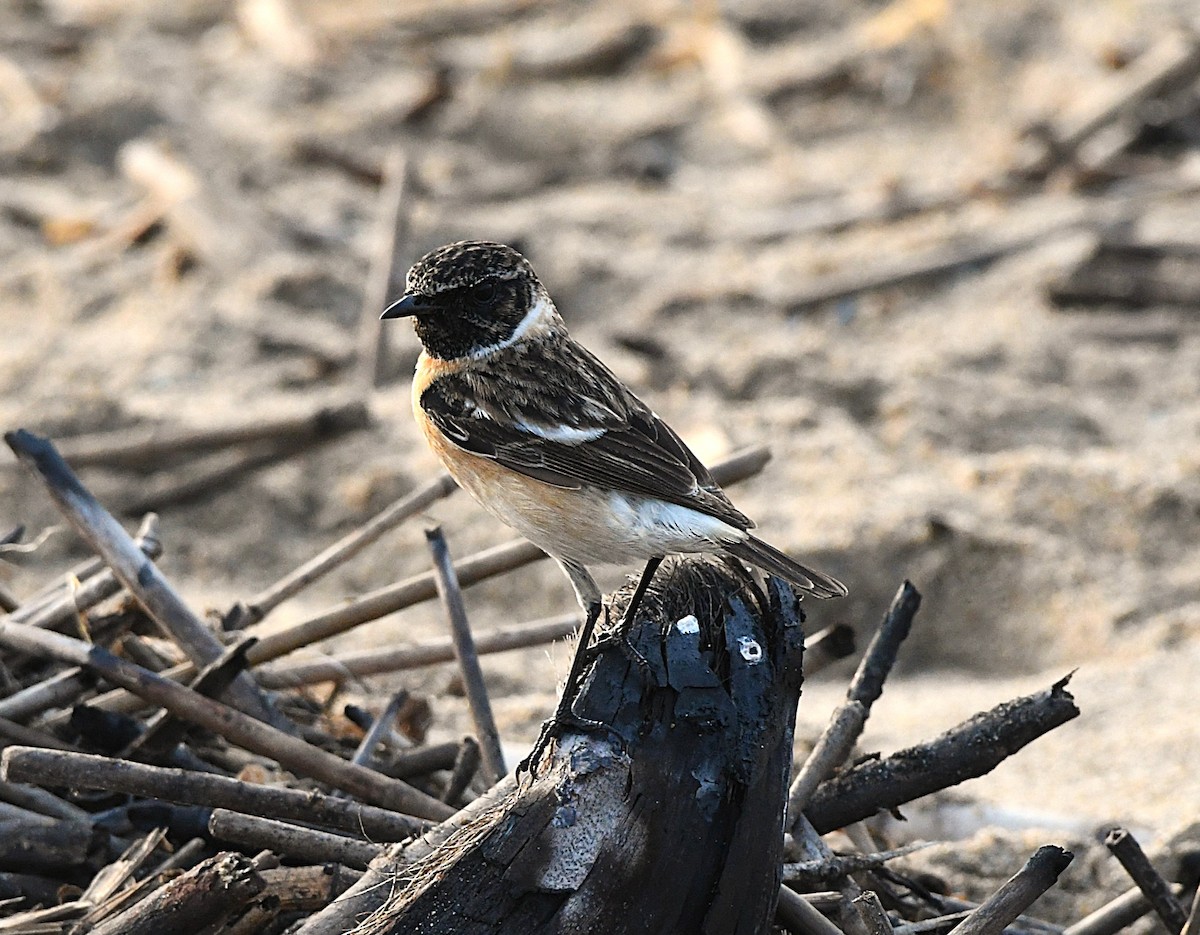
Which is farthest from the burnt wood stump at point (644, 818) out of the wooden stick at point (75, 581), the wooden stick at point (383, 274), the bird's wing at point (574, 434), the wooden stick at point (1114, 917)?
the wooden stick at point (383, 274)

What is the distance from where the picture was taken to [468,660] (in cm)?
451

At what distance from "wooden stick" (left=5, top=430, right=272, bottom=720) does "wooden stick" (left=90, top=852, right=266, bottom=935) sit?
1.02 m

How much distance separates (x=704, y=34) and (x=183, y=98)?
3.96 m

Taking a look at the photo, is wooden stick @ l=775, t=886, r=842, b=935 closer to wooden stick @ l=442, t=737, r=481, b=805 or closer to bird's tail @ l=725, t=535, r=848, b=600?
bird's tail @ l=725, t=535, r=848, b=600

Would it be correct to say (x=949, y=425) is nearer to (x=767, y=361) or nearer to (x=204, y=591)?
(x=767, y=361)

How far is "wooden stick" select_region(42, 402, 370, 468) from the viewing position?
269 inches

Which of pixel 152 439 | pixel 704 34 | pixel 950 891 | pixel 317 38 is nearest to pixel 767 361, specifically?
pixel 152 439

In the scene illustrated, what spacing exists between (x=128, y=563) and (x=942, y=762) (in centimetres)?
233

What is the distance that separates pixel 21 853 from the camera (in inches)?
160

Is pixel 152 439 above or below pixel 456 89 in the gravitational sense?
below

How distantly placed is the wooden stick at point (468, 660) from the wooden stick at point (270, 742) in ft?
0.70

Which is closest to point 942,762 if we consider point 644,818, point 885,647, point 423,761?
point 885,647

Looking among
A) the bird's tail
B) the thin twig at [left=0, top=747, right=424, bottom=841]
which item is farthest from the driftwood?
the thin twig at [left=0, top=747, right=424, bottom=841]

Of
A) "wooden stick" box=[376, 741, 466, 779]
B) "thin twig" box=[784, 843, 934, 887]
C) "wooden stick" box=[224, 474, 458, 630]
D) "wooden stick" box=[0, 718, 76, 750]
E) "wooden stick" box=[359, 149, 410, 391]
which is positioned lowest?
"thin twig" box=[784, 843, 934, 887]
